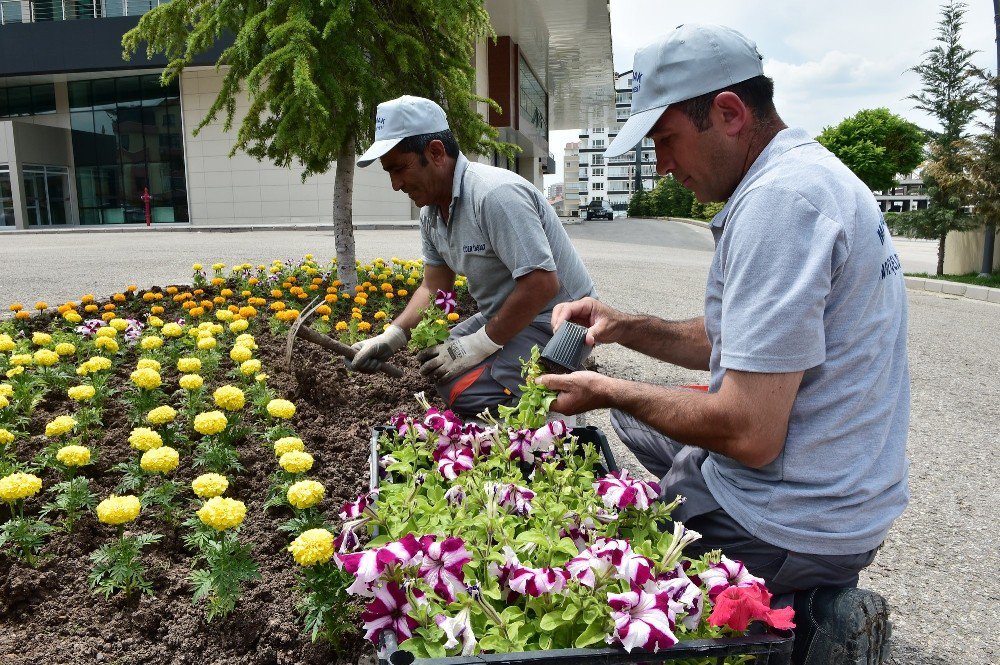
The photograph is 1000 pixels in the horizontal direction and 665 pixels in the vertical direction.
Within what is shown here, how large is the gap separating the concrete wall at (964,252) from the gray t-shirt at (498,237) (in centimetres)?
1705

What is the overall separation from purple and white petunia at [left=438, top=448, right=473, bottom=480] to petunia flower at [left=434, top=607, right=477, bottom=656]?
2.10ft

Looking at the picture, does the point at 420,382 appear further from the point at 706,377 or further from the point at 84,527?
the point at 706,377

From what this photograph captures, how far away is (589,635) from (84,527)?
1969 mm

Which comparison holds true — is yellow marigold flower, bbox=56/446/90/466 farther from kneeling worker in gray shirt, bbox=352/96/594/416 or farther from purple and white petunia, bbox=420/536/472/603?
purple and white petunia, bbox=420/536/472/603

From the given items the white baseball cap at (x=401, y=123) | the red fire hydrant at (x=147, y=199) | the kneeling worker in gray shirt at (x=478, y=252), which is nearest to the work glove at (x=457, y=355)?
the kneeling worker in gray shirt at (x=478, y=252)

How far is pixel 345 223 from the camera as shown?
6.43 meters

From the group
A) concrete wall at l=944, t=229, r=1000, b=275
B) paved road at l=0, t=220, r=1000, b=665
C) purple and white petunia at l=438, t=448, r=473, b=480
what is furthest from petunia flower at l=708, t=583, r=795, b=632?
concrete wall at l=944, t=229, r=1000, b=275

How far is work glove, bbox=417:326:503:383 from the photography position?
330cm

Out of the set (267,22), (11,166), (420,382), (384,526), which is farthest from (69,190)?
(384,526)

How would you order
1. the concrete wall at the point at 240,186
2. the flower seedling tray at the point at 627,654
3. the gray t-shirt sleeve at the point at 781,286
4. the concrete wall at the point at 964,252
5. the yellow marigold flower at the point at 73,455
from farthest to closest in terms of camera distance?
1. the concrete wall at the point at 240,186
2. the concrete wall at the point at 964,252
3. the yellow marigold flower at the point at 73,455
4. the gray t-shirt sleeve at the point at 781,286
5. the flower seedling tray at the point at 627,654

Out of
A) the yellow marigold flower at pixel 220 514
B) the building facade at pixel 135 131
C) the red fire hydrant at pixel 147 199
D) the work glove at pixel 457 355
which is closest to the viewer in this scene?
the yellow marigold flower at pixel 220 514

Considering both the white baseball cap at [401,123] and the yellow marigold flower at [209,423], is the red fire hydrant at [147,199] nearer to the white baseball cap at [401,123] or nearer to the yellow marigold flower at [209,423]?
the white baseball cap at [401,123]

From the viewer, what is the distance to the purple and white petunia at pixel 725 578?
1353 millimetres

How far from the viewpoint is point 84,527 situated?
2.40 meters
